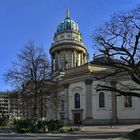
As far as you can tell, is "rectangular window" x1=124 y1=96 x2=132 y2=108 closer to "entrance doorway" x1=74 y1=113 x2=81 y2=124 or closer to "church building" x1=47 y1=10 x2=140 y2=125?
"church building" x1=47 y1=10 x2=140 y2=125

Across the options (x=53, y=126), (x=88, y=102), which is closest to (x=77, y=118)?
(x=88, y=102)

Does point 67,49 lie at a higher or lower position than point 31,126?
higher

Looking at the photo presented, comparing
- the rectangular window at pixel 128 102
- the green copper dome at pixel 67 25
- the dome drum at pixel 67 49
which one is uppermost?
the green copper dome at pixel 67 25

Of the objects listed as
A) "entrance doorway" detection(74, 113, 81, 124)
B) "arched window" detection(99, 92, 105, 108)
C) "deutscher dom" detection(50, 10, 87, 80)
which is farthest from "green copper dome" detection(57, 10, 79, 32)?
"entrance doorway" detection(74, 113, 81, 124)

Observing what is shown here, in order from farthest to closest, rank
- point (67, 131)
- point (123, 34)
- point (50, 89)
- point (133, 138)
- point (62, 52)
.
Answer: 1. point (62, 52)
2. point (50, 89)
3. point (67, 131)
4. point (123, 34)
5. point (133, 138)

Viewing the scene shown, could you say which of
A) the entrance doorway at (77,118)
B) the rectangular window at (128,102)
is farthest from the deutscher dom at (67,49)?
the rectangular window at (128,102)

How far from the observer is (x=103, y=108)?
77.4m

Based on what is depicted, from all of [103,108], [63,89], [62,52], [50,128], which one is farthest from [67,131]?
[62,52]

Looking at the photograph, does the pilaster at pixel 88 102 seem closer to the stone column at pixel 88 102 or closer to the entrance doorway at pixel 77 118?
the stone column at pixel 88 102

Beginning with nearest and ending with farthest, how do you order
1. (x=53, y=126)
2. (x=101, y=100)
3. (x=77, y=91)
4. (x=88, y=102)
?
(x=53, y=126), (x=88, y=102), (x=101, y=100), (x=77, y=91)

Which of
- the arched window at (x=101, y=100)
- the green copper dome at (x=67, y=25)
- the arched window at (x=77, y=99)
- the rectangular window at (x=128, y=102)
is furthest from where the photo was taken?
the green copper dome at (x=67, y=25)

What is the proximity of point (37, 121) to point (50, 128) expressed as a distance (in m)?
2.12

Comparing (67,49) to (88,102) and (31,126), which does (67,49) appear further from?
(31,126)

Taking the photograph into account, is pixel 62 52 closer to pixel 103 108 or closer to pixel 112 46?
pixel 103 108
